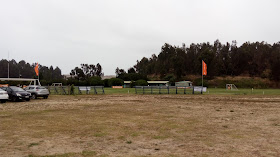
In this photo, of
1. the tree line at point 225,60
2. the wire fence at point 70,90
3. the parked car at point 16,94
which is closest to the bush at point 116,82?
the tree line at point 225,60

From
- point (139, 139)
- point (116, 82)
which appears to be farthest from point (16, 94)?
point (116, 82)

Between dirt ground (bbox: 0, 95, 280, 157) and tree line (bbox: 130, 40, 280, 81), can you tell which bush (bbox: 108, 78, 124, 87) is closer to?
tree line (bbox: 130, 40, 280, 81)

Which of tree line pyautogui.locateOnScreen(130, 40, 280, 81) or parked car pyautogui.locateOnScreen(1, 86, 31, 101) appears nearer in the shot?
parked car pyautogui.locateOnScreen(1, 86, 31, 101)

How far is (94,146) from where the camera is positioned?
22.7ft

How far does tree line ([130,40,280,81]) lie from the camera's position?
304 feet

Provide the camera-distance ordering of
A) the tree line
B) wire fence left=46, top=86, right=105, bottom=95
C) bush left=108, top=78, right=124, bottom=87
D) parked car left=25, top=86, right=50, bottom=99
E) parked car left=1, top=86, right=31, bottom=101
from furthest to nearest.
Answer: the tree line < bush left=108, top=78, right=124, bottom=87 < wire fence left=46, top=86, right=105, bottom=95 < parked car left=25, top=86, right=50, bottom=99 < parked car left=1, top=86, right=31, bottom=101

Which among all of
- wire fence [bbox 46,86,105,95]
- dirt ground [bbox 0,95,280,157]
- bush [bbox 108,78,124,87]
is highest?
bush [bbox 108,78,124,87]

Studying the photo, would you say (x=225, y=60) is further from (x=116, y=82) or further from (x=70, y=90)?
(x=70, y=90)

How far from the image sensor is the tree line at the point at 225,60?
304ft

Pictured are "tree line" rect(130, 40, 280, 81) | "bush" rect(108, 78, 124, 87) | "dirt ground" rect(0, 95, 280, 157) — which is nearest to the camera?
"dirt ground" rect(0, 95, 280, 157)

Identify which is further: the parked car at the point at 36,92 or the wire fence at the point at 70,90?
the wire fence at the point at 70,90

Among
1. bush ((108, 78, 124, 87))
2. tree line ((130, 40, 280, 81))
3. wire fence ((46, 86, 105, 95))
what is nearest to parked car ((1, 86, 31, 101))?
wire fence ((46, 86, 105, 95))

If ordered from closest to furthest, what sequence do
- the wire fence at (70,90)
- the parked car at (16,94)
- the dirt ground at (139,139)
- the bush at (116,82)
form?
the dirt ground at (139,139) → the parked car at (16,94) → the wire fence at (70,90) → the bush at (116,82)

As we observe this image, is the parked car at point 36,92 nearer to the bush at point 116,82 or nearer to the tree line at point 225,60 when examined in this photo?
the bush at point 116,82
